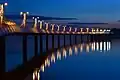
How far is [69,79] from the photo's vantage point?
24.4m

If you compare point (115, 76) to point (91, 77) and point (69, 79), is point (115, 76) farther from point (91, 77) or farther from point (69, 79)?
point (69, 79)

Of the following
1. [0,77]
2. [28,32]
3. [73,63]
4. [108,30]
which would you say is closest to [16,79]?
[0,77]

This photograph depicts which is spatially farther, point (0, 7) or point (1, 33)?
point (0, 7)

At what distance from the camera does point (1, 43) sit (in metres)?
23.3

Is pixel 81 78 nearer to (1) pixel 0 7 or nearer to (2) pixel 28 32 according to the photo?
(1) pixel 0 7

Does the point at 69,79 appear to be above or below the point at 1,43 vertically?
below

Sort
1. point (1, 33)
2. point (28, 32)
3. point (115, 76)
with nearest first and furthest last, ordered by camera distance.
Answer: point (1, 33) < point (115, 76) < point (28, 32)

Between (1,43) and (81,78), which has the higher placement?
(1,43)

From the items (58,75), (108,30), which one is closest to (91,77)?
(58,75)

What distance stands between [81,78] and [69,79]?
0.91 metres

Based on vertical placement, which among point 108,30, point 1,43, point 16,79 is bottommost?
point 108,30

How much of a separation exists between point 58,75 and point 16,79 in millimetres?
6160

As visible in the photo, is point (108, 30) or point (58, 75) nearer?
point (58, 75)

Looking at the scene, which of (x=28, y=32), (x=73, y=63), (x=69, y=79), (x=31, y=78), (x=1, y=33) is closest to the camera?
(x=31, y=78)
